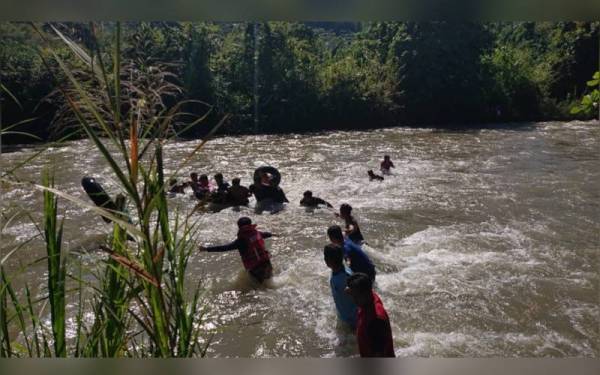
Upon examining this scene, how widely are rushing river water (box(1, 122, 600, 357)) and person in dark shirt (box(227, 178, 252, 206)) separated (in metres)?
0.29

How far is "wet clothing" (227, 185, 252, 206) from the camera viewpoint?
31.9 feet

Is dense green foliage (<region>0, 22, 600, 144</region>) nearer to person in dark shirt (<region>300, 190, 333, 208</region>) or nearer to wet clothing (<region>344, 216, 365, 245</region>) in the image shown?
person in dark shirt (<region>300, 190, 333, 208</region>)

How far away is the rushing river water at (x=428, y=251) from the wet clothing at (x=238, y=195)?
28cm

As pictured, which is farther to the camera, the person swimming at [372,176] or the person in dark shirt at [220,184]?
the person swimming at [372,176]

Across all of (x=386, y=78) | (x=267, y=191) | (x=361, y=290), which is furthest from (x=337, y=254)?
(x=386, y=78)

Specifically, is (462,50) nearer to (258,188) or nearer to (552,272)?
(258,188)

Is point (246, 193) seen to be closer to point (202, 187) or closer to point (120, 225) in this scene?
point (202, 187)

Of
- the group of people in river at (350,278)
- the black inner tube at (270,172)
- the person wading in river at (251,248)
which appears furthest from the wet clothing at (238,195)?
the person wading in river at (251,248)

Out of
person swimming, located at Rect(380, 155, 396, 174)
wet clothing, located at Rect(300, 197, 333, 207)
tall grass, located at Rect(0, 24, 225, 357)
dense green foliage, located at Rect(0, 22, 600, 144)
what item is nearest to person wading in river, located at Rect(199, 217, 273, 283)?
wet clothing, located at Rect(300, 197, 333, 207)

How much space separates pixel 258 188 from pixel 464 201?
3819mm

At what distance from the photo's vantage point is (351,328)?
4965 millimetres

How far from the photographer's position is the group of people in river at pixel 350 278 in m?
3.37

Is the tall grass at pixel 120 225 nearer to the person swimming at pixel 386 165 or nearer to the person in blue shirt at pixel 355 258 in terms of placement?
the person in blue shirt at pixel 355 258

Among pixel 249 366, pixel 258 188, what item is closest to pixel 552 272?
pixel 258 188
